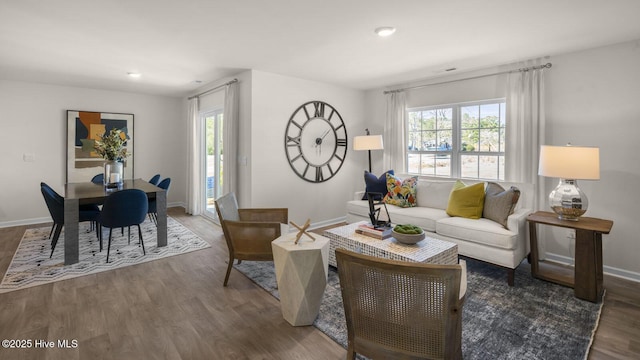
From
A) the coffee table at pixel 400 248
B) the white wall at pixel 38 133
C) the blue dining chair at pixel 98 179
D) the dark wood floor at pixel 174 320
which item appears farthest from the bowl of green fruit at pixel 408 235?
the white wall at pixel 38 133

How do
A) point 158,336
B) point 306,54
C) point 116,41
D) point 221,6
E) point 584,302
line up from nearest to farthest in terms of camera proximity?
1. point 158,336
2. point 221,6
3. point 584,302
4. point 116,41
5. point 306,54

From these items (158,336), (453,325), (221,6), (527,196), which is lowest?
(158,336)

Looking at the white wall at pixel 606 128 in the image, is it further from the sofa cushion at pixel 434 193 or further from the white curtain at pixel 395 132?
the white curtain at pixel 395 132

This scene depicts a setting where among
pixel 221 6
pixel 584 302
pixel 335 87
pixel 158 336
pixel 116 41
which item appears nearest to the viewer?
pixel 158 336

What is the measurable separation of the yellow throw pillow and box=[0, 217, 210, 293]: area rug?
3265 mm

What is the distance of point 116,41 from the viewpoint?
3.25 meters

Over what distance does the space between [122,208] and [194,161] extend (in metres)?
2.51

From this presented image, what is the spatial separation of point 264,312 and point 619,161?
389cm

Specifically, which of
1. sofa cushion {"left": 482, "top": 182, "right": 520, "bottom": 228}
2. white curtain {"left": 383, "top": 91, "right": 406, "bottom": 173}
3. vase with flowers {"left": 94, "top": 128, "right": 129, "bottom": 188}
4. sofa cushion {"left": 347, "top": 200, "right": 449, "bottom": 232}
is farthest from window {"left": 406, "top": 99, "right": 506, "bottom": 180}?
vase with flowers {"left": 94, "top": 128, "right": 129, "bottom": 188}

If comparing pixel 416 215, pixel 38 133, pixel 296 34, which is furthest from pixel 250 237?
pixel 38 133

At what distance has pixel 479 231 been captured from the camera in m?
3.23

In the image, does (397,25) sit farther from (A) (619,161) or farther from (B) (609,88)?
(A) (619,161)

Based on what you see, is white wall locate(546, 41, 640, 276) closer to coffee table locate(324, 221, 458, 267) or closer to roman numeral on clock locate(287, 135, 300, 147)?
coffee table locate(324, 221, 458, 267)

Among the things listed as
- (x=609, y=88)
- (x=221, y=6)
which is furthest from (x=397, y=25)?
(x=609, y=88)
